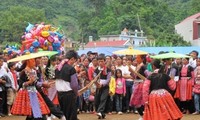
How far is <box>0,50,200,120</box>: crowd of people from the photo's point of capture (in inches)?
393

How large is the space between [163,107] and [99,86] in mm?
3920

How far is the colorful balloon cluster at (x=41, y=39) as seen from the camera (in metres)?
16.4

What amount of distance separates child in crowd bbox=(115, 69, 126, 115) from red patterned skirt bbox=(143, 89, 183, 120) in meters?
5.40

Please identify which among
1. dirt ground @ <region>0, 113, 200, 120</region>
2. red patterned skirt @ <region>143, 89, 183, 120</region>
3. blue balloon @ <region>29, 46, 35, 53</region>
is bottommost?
dirt ground @ <region>0, 113, 200, 120</region>

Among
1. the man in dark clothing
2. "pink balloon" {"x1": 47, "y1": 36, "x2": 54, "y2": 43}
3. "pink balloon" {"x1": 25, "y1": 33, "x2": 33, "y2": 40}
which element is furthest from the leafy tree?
the man in dark clothing

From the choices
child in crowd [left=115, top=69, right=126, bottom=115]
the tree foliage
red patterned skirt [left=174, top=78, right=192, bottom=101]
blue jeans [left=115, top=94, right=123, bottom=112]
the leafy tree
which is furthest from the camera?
the leafy tree

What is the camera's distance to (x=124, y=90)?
15.5m

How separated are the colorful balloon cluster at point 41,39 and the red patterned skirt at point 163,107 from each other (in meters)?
7.17

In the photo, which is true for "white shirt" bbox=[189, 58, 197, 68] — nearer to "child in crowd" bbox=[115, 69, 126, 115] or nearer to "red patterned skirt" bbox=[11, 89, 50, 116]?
"child in crowd" bbox=[115, 69, 126, 115]

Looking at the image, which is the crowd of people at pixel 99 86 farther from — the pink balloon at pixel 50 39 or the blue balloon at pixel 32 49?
the pink balloon at pixel 50 39

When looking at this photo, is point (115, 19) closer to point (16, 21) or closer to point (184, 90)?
point (16, 21)

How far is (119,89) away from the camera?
15.4m

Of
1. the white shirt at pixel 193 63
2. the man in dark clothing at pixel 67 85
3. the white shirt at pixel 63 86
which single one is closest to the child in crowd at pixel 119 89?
the white shirt at pixel 193 63

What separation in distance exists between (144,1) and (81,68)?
2641 inches
